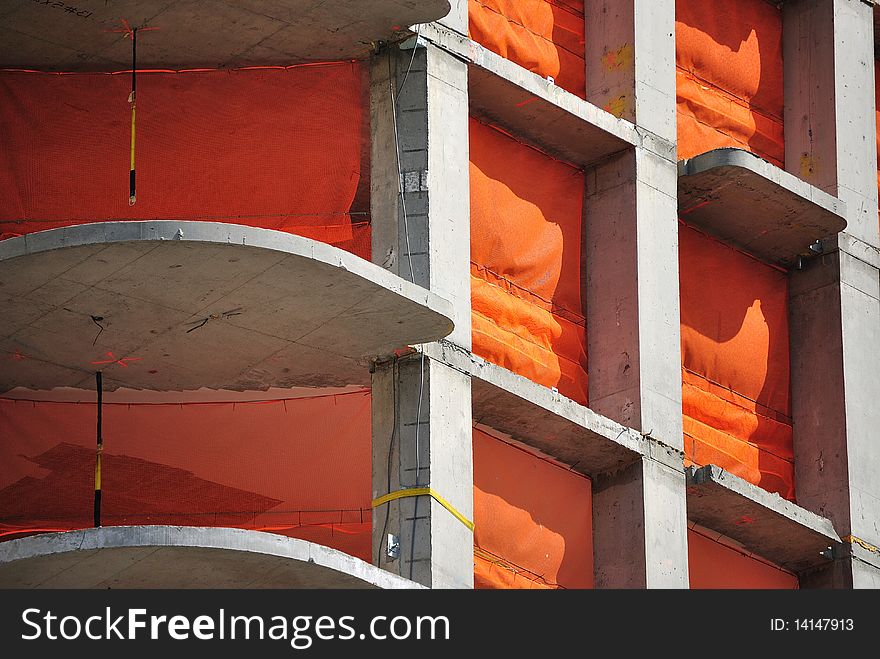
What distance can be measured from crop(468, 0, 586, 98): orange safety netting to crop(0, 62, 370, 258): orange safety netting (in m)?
1.98

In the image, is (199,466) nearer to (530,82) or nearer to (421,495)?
(421,495)

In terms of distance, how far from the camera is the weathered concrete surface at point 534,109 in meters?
24.4

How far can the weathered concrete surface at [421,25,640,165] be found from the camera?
24406 millimetres

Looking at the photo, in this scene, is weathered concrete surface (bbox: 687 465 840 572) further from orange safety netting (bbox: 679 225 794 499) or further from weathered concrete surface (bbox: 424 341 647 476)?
weathered concrete surface (bbox: 424 341 647 476)

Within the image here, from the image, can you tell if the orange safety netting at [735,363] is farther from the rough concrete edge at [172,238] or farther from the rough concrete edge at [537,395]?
the rough concrete edge at [172,238]

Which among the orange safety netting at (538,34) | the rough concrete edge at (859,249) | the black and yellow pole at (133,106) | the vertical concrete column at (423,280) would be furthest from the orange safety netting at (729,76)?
the black and yellow pole at (133,106)

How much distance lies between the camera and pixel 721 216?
27.5m

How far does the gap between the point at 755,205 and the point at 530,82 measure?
389 cm

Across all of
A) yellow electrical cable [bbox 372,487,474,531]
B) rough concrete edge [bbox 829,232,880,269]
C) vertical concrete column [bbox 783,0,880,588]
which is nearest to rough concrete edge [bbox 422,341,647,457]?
yellow electrical cable [bbox 372,487,474,531]

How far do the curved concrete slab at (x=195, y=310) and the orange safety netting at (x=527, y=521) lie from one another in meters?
1.79

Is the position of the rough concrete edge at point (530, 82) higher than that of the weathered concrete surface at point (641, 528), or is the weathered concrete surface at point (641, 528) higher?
the rough concrete edge at point (530, 82)

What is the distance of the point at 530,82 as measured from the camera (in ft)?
81.8

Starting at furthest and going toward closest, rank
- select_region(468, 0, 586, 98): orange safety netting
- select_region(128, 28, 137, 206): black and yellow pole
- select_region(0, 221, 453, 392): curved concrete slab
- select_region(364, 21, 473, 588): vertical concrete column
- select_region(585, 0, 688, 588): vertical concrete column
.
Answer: select_region(468, 0, 586, 98): orange safety netting < select_region(585, 0, 688, 588): vertical concrete column < select_region(128, 28, 137, 206): black and yellow pole < select_region(364, 21, 473, 588): vertical concrete column < select_region(0, 221, 453, 392): curved concrete slab
